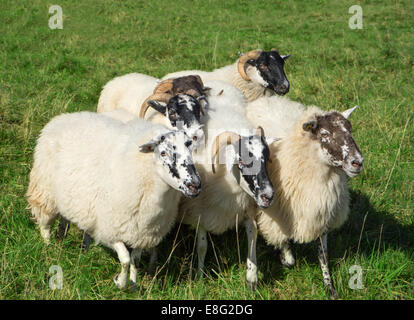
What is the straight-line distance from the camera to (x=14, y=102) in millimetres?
6762

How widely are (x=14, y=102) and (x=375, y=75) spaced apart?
23.2 ft

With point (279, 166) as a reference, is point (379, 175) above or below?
below

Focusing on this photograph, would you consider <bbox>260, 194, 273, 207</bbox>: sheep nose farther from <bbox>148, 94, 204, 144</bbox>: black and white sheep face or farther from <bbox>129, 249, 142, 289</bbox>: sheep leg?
<bbox>129, 249, 142, 289</bbox>: sheep leg

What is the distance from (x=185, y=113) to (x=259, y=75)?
209 centimetres

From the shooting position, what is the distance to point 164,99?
5.16 metres

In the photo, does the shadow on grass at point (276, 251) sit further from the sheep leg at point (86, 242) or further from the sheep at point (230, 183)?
the sheep leg at point (86, 242)

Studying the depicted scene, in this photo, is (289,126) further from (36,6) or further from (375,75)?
(36,6)

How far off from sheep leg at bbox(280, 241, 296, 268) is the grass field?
0.07 m

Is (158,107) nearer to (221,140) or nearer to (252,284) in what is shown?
(221,140)

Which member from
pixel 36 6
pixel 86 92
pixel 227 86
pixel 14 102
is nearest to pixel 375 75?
pixel 227 86
